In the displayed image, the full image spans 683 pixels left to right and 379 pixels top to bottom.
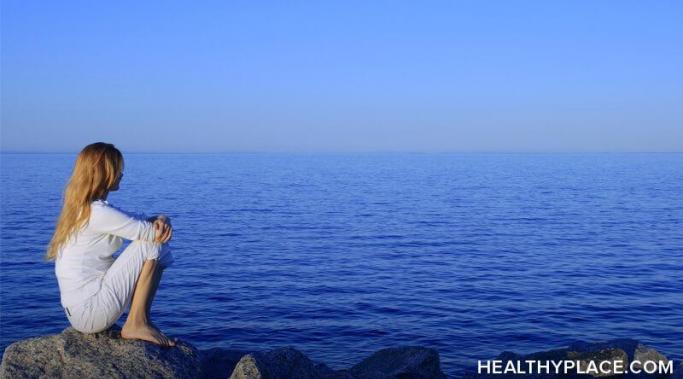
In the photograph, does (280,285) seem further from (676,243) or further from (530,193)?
(530,193)

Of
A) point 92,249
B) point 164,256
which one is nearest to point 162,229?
point 164,256

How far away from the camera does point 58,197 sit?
172ft

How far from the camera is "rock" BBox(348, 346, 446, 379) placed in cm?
1113

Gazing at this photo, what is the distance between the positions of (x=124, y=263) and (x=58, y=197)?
4807 cm

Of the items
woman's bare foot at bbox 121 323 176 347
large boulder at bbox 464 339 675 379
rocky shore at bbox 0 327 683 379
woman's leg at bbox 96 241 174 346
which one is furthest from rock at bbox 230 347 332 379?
large boulder at bbox 464 339 675 379

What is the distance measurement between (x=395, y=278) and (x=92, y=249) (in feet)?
56.2

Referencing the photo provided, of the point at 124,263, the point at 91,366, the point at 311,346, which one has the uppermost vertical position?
the point at 124,263

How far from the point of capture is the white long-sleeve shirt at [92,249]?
310 inches

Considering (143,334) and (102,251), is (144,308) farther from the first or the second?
(102,251)

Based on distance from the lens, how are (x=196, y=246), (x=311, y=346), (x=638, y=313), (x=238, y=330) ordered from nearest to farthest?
(x=311, y=346) → (x=238, y=330) → (x=638, y=313) → (x=196, y=246)

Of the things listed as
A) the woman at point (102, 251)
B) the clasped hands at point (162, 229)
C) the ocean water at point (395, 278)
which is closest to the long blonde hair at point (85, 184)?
the woman at point (102, 251)

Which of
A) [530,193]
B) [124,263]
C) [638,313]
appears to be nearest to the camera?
[124,263]

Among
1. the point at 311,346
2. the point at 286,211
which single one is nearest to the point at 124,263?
the point at 311,346

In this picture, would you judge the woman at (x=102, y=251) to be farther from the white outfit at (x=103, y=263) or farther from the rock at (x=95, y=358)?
the rock at (x=95, y=358)
